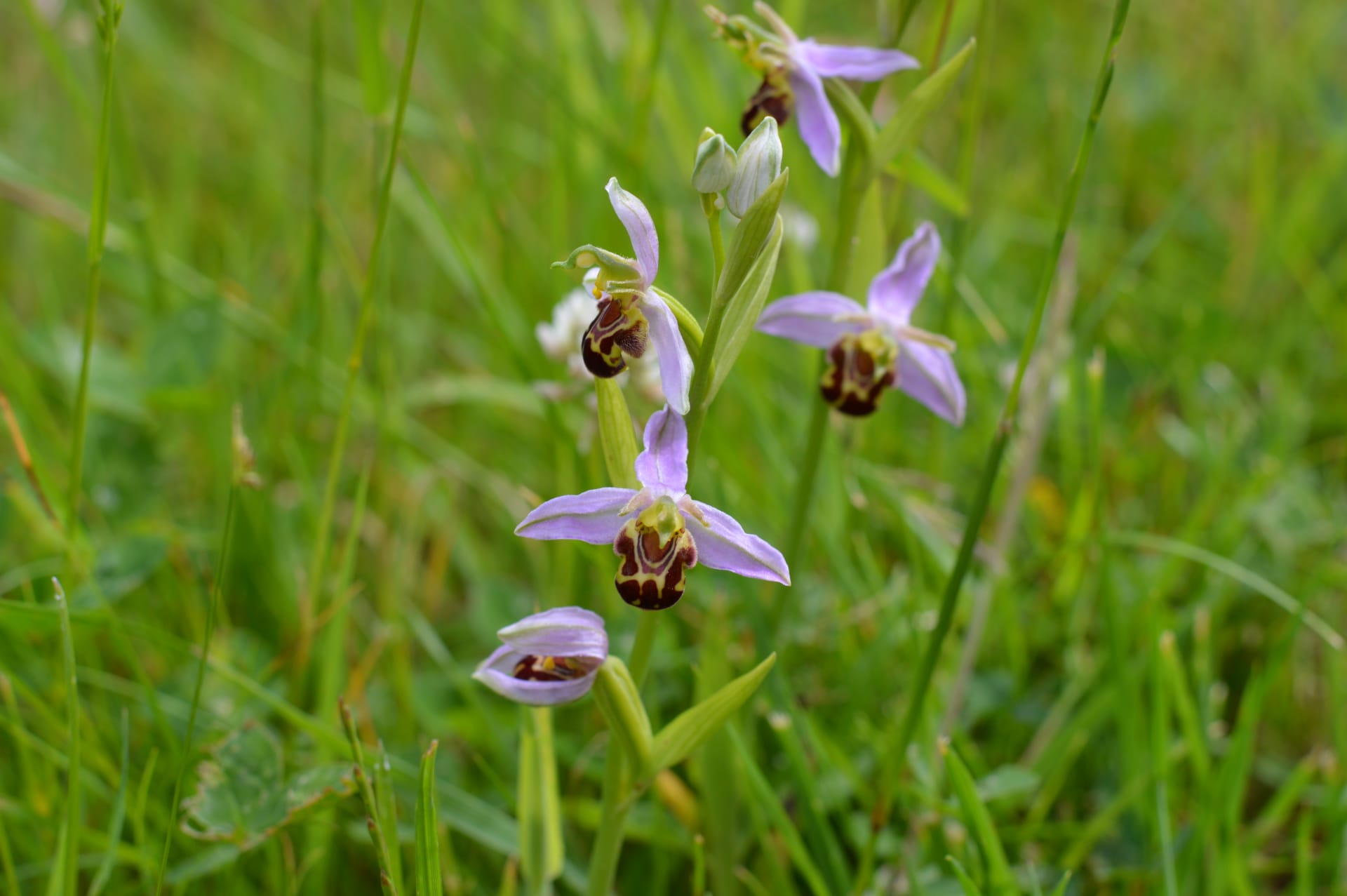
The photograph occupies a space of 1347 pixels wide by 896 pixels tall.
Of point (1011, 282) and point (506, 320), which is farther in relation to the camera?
point (1011, 282)

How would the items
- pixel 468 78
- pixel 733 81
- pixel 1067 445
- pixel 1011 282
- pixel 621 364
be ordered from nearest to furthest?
1. pixel 621 364
2. pixel 1067 445
3. pixel 733 81
4. pixel 1011 282
5. pixel 468 78

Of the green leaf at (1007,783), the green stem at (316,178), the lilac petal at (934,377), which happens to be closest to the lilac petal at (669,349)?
the lilac petal at (934,377)

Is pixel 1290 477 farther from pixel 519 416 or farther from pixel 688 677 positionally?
pixel 519 416

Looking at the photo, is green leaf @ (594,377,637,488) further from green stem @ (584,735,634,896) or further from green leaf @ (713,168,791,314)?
green stem @ (584,735,634,896)

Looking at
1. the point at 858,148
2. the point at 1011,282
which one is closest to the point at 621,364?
the point at 858,148

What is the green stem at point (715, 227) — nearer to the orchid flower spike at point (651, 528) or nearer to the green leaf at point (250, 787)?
the orchid flower spike at point (651, 528)

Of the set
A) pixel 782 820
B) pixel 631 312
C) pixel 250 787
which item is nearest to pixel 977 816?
pixel 782 820

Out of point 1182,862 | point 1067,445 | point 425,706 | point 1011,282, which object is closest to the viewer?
point 1182,862
